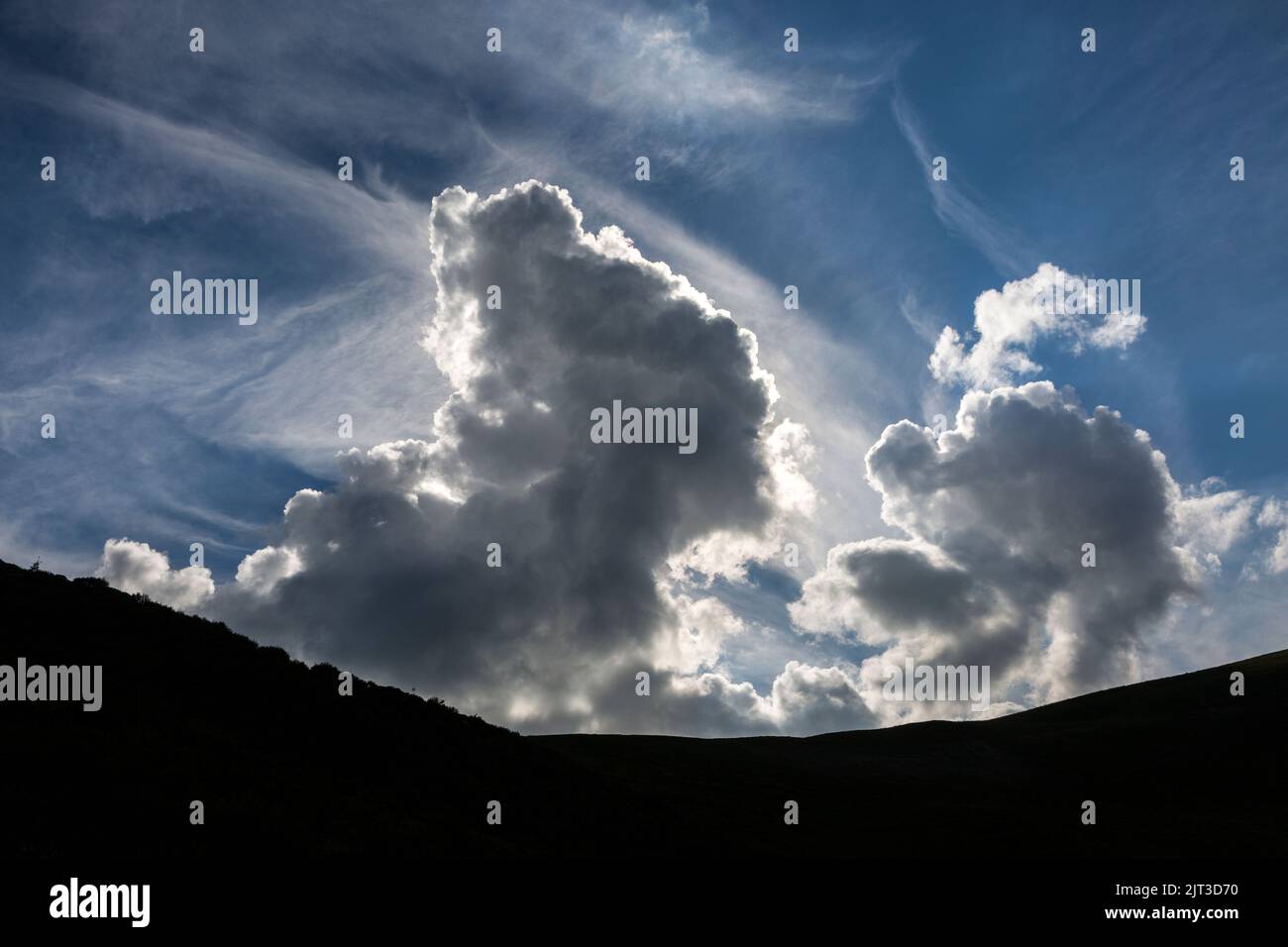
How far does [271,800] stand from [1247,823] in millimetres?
60878

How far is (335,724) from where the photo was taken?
106 ft

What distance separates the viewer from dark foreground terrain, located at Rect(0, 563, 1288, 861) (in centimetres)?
1967

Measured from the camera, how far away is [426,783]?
30141mm

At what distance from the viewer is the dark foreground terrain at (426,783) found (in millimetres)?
19672
